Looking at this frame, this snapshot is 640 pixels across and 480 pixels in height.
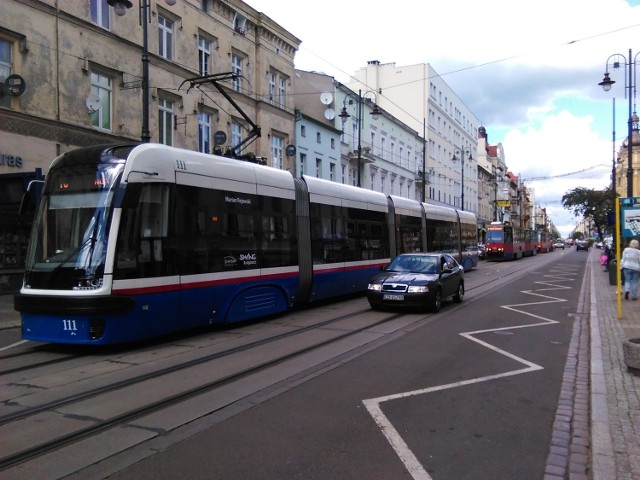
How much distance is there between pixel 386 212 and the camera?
19.2 meters

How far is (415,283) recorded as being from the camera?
1333cm

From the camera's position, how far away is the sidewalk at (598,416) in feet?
13.6

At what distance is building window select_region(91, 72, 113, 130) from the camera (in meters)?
19.1

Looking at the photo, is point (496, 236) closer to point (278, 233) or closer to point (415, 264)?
point (415, 264)

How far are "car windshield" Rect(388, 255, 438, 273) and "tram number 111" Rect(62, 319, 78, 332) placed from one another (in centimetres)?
856

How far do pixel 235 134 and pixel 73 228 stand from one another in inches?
775

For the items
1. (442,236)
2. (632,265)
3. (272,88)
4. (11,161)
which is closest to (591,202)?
(442,236)

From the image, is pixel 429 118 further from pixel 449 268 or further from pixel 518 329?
pixel 518 329

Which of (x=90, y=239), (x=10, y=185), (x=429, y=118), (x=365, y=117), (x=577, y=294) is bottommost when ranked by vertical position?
(x=577, y=294)

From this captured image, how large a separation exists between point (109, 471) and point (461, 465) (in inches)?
108

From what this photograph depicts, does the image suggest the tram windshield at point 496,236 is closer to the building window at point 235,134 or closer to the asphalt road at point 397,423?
the building window at point 235,134

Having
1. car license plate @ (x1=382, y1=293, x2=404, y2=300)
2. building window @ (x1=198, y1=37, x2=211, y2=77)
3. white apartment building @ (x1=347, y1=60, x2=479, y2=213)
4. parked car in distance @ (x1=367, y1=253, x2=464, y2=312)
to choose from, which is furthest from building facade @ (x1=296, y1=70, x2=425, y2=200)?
car license plate @ (x1=382, y1=293, x2=404, y2=300)

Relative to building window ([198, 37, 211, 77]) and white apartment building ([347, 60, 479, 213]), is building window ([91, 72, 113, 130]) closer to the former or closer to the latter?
building window ([198, 37, 211, 77])

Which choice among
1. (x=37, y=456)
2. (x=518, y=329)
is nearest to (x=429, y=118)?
(x=518, y=329)
